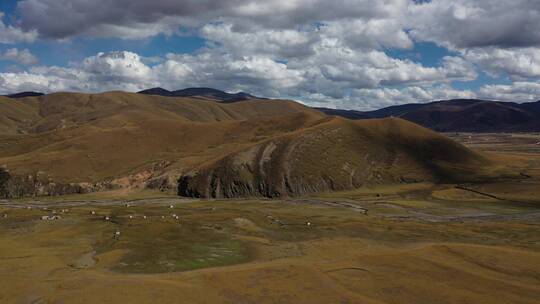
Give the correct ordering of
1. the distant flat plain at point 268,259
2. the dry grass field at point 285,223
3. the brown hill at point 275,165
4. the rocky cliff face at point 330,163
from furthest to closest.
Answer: the brown hill at point 275,165 < the rocky cliff face at point 330,163 < the dry grass field at point 285,223 < the distant flat plain at point 268,259

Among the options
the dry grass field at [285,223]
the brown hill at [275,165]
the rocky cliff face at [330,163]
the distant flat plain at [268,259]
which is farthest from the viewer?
the brown hill at [275,165]

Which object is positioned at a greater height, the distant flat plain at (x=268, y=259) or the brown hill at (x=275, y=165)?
the brown hill at (x=275, y=165)

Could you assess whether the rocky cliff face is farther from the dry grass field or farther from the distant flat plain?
the distant flat plain

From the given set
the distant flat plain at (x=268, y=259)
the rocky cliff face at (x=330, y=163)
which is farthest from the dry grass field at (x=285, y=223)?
the rocky cliff face at (x=330, y=163)

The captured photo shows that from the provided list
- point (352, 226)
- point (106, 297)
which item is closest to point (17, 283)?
point (106, 297)

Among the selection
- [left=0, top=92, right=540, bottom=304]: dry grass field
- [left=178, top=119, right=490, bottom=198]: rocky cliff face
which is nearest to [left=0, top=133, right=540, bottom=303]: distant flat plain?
[left=0, top=92, right=540, bottom=304]: dry grass field

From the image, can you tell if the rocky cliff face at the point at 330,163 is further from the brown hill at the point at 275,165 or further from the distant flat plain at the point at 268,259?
the distant flat plain at the point at 268,259

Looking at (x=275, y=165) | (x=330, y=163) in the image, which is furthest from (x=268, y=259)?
(x=330, y=163)

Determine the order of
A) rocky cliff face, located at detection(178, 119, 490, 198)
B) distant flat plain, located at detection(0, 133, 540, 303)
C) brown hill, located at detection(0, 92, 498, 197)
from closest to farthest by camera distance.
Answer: distant flat plain, located at detection(0, 133, 540, 303), rocky cliff face, located at detection(178, 119, 490, 198), brown hill, located at detection(0, 92, 498, 197)
